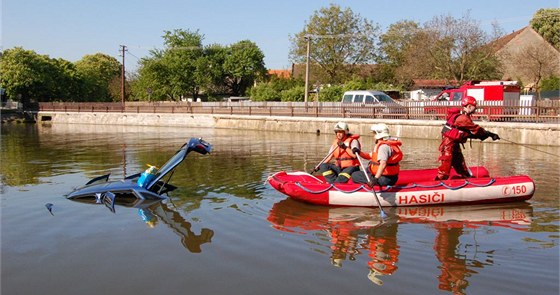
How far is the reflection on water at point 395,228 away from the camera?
6.42m

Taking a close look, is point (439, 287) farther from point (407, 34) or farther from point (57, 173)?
point (407, 34)

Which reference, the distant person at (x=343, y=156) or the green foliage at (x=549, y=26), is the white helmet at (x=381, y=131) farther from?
the green foliage at (x=549, y=26)

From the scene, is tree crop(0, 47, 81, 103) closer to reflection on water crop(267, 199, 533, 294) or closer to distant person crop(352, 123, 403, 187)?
reflection on water crop(267, 199, 533, 294)

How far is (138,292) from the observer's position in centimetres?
570

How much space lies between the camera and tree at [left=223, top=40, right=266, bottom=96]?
62281 mm

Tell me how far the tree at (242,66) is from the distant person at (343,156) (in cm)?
5275

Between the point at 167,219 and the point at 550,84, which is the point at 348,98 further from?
the point at 167,219

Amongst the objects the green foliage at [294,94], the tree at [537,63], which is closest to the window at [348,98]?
the green foliage at [294,94]

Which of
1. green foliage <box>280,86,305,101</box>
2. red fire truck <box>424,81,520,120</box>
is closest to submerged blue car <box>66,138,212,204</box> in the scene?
red fire truck <box>424,81,520,120</box>

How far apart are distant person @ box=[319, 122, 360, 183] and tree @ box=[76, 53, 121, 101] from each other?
58.4 meters

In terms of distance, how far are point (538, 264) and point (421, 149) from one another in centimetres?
1482

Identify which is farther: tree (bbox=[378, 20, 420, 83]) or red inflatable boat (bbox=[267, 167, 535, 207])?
tree (bbox=[378, 20, 420, 83])

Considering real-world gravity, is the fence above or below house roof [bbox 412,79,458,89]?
below

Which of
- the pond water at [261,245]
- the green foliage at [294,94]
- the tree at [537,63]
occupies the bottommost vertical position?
the pond water at [261,245]
